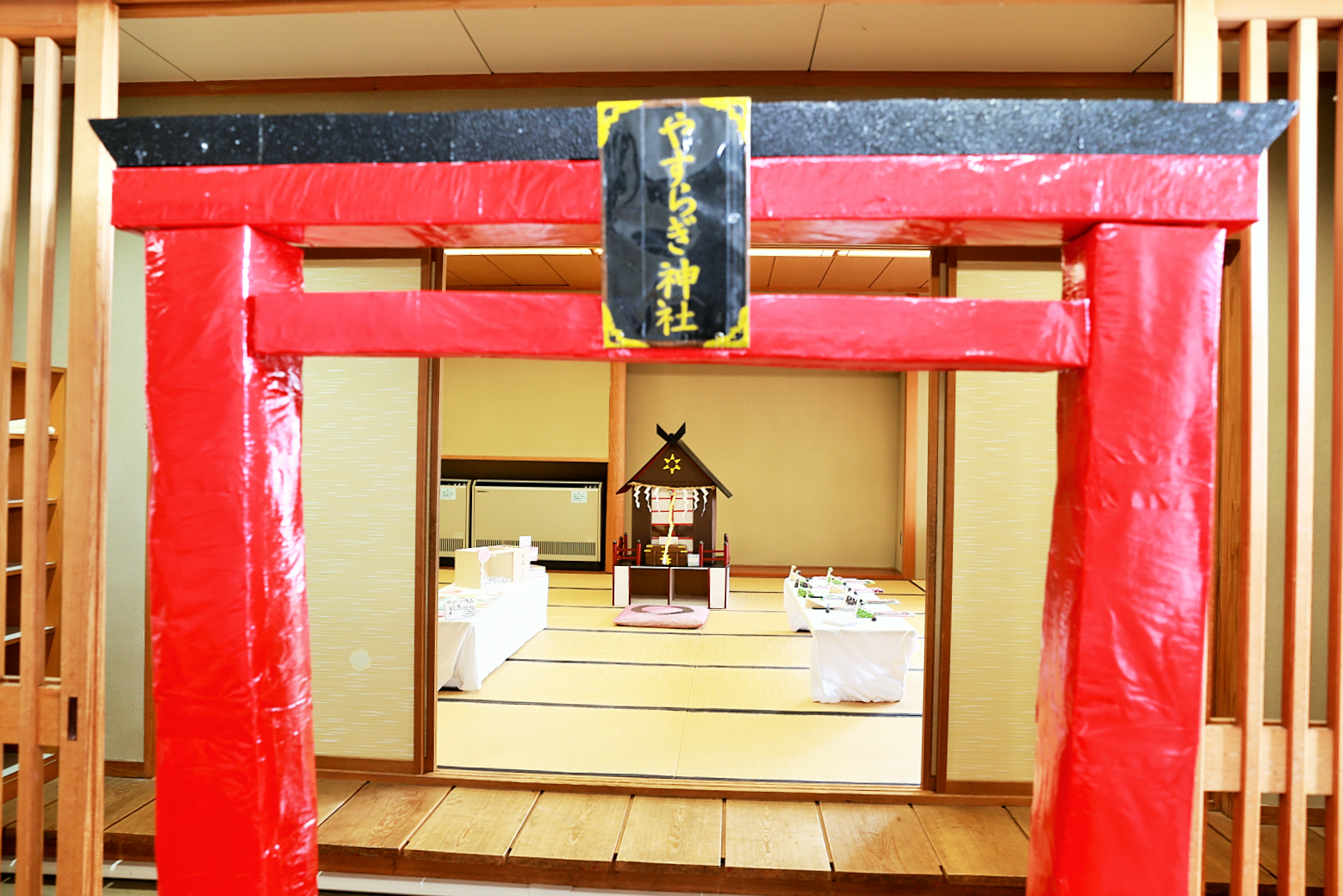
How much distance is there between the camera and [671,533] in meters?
6.41

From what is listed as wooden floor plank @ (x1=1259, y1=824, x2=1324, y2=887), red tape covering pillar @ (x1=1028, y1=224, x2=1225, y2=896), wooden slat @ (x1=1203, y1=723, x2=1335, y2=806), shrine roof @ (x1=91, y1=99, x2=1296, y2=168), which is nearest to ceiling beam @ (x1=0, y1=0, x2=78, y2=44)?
shrine roof @ (x1=91, y1=99, x2=1296, y2=168)

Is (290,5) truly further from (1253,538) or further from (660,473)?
(660,473)

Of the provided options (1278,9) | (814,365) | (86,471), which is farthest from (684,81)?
(86,471)

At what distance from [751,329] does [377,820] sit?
2351 millimetres

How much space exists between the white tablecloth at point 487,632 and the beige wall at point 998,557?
234 centimetres

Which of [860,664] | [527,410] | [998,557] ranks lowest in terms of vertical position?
[860,664]

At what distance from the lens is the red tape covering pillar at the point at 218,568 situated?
3.97ft

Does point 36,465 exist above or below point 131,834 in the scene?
above

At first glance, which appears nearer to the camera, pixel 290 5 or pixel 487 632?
pixel 290 5

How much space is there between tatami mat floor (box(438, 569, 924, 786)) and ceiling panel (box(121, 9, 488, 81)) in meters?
2.64

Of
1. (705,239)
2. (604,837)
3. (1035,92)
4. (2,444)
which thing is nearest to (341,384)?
(2,444)

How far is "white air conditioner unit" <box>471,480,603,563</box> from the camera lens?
26.6ft

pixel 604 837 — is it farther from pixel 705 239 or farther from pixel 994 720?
pixel 705 239

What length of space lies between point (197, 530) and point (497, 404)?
23.0 ft
